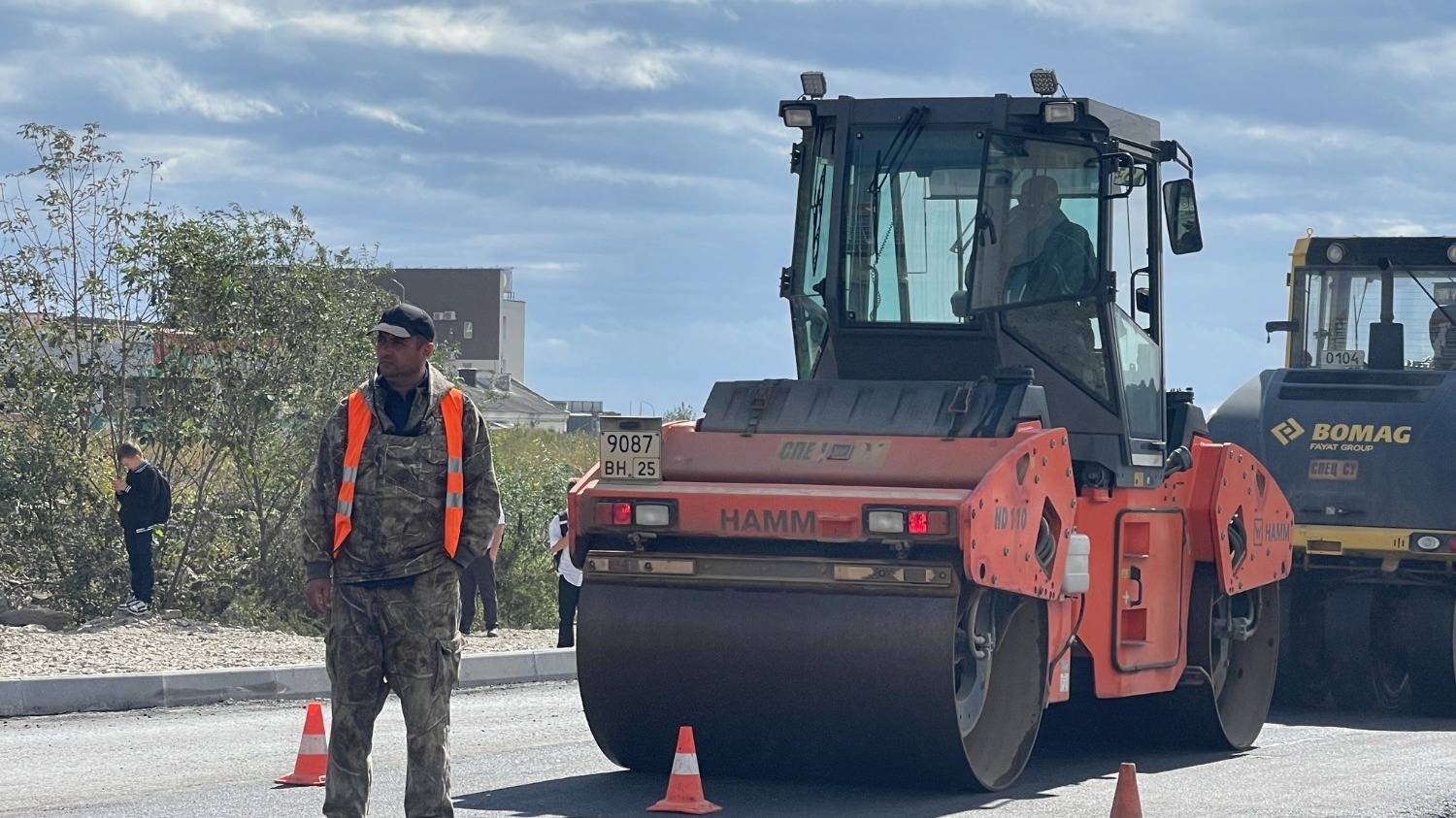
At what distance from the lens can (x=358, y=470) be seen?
265 inches

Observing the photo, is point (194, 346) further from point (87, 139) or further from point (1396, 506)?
point (1396, 506)

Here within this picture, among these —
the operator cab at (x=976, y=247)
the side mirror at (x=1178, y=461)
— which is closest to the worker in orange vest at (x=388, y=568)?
the operator cab at (x=976, y=247)

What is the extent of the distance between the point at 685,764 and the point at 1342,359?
9520 mm

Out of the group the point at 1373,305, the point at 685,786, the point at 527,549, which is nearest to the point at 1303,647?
the point at 1373,305

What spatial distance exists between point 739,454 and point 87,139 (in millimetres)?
9489

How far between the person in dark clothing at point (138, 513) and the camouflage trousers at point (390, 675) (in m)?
10.1

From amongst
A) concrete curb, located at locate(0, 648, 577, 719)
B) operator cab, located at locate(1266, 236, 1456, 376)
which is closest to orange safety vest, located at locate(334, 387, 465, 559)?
concrete curb, located at locate(0, 648, 577, 719)

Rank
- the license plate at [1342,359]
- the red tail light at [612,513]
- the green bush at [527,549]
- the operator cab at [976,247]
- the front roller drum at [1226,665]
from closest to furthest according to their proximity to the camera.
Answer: the red tail light at [612,513]
the operator cab at [976,247]
the front roller drum at [1226,665]
the license plate at [1342,359]
the green bush at [527,549]

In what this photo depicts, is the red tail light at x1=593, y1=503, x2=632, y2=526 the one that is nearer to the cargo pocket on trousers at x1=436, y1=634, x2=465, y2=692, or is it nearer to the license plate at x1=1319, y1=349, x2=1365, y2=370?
the cargo pocket on trousers at x1=436, y1=634, x2=465, y2=692

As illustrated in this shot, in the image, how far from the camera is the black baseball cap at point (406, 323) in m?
6.76

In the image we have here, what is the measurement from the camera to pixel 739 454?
9.17m

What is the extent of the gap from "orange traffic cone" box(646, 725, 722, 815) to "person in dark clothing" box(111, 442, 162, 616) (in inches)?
358

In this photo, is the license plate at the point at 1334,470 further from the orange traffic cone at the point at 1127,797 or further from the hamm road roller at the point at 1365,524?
the orange traffic cone at the point at 1127,797

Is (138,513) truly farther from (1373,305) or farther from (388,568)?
(388,568)
